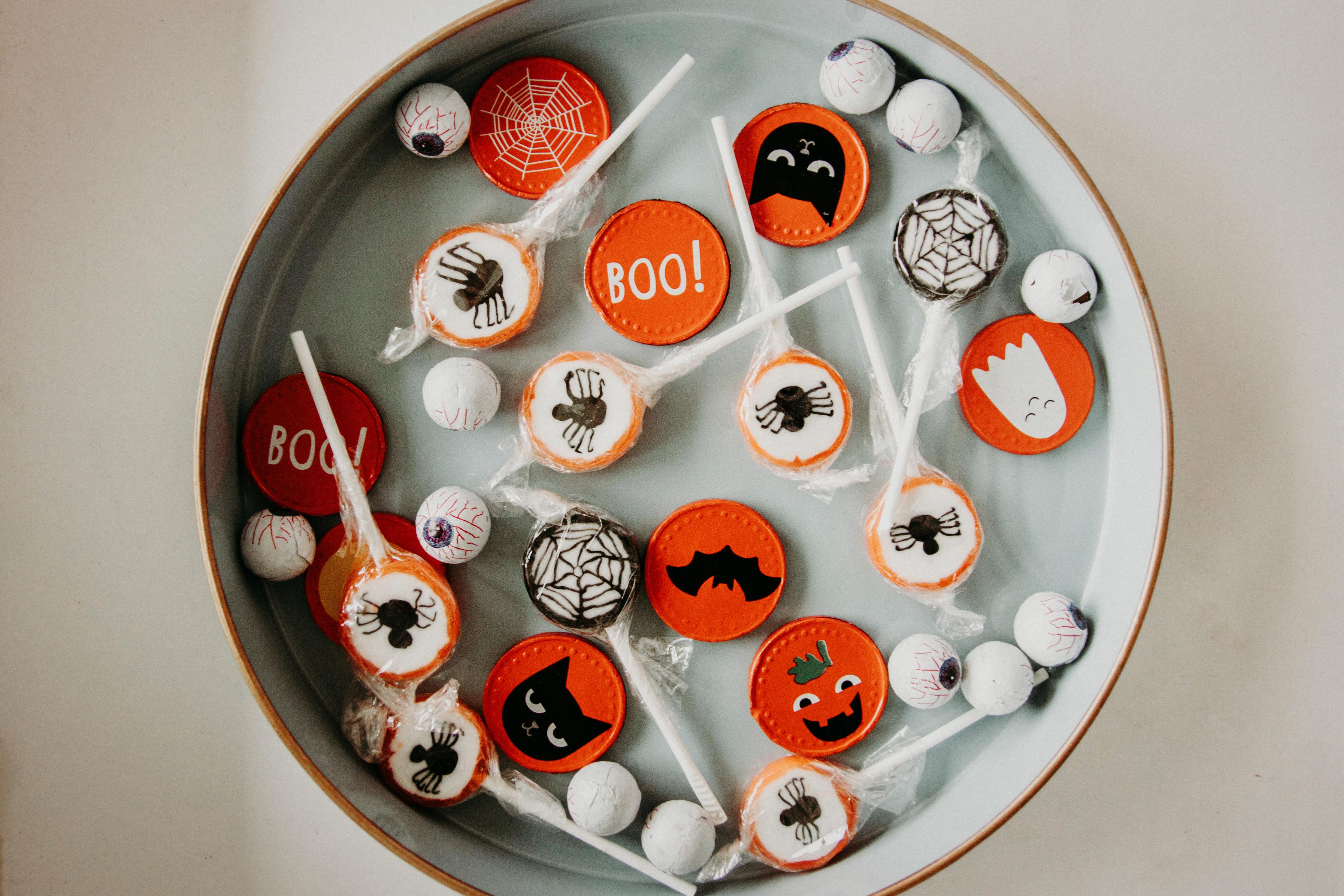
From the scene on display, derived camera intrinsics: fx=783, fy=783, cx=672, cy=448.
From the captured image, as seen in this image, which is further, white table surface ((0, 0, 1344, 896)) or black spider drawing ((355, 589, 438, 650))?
white table surface ((0, 0, 1344, 896))

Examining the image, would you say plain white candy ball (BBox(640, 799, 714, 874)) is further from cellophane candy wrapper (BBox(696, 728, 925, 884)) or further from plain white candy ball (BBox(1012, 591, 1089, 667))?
plain white candy ball (BBox(1012, 591, 1089, 667))

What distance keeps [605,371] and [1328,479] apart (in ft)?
4.00

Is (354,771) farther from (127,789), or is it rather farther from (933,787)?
(933,787)

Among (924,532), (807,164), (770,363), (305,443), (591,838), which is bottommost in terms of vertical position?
(591,838)

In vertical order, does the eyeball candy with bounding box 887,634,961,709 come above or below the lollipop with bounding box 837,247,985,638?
below

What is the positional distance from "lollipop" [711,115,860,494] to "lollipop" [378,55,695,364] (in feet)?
0.61

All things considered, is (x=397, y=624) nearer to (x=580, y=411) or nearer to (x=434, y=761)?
(x=434, y=761)

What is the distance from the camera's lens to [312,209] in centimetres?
111

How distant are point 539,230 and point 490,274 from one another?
0.10 meters

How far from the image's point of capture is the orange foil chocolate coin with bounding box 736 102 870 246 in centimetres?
115

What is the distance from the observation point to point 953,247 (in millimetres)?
1123

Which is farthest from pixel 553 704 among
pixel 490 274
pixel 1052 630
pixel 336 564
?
pixel 1052 630

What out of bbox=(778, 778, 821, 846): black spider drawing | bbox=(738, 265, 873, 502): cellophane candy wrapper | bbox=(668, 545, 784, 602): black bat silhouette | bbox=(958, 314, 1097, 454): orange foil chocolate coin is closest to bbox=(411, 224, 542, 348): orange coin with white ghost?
bbox=(738, 265, 873, 502): cellophane candy wrapper

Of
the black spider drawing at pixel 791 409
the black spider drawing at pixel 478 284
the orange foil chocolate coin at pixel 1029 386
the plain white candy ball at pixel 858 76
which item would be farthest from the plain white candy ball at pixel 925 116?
the black spider drawing at pixel 478 284
